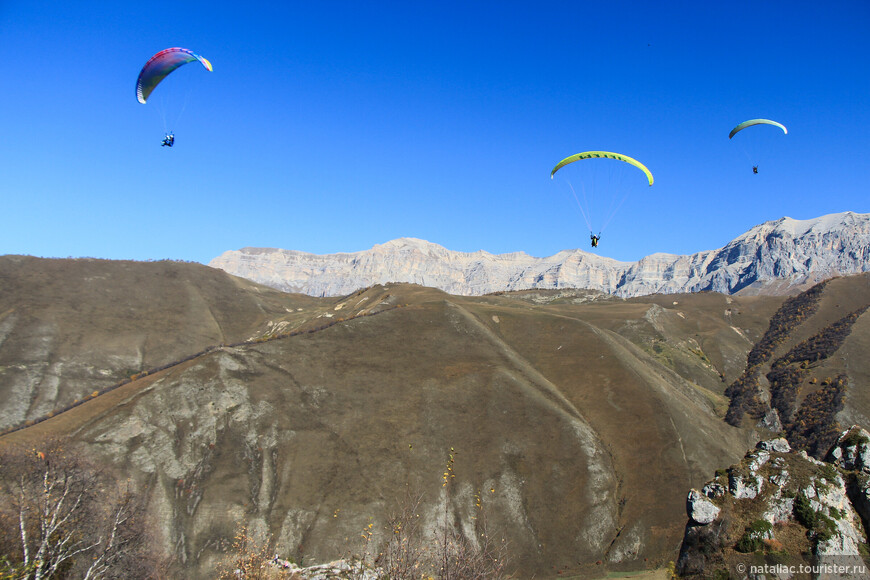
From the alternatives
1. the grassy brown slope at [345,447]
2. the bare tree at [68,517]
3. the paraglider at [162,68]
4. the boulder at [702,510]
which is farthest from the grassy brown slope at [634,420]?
the paraglider at [162,68]

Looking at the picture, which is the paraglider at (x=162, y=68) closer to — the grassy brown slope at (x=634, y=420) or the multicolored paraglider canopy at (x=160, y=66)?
the multicolored paraglider canopy at (x=160, y=66)

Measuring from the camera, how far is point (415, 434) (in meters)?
60.2

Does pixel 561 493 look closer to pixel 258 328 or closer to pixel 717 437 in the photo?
pixel 717 437

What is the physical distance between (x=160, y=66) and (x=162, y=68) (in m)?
0.29

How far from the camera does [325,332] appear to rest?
249 feet

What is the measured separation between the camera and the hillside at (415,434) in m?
50.0

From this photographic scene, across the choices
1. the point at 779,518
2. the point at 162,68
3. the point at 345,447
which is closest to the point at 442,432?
the point at 345,447

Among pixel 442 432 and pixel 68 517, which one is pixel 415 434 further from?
pixel 68 517

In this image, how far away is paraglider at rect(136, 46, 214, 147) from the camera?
45.7m

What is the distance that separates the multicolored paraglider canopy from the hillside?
33.1m

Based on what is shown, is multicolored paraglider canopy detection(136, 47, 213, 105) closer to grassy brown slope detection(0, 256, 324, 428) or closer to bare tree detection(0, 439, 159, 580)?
bare tree detection(0, 439, 159, 580)

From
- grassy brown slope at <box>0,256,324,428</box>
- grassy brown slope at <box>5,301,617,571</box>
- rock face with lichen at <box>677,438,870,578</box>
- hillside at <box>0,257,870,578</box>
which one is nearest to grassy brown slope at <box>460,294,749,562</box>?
hillside at <box>0,257,870,578</box>

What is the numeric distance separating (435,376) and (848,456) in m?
46.3

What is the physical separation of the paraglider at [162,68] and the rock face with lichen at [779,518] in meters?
53.5
